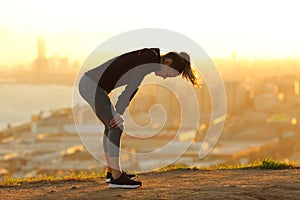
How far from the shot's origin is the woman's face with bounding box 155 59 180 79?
5.55 meters

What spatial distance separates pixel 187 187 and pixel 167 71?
1057 mm

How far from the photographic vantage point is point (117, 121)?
18.3 ft

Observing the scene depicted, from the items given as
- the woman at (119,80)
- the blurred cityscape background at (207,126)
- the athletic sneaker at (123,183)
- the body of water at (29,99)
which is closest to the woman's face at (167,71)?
the woman at (119,80)

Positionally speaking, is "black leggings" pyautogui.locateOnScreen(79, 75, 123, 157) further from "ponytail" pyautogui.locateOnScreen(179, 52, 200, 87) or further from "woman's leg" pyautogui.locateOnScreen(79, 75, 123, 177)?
"ponytail" pyautogui.locateOnScreen(179, 52, 200, 87)

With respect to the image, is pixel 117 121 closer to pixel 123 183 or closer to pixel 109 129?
pixel 109 129

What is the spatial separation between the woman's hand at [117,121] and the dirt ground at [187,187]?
566 mm

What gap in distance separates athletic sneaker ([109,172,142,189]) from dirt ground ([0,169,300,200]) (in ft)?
0.23

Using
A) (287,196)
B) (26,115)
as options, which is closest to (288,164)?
(287,196)

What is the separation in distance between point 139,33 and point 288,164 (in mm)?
2545

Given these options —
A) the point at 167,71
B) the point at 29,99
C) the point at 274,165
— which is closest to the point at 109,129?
the point at 167,71

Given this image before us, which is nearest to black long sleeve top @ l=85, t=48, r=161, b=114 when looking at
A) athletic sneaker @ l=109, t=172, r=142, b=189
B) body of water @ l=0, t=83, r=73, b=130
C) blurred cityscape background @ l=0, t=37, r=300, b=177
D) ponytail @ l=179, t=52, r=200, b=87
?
ponytail @ l=179, t=52, r=200, b=87

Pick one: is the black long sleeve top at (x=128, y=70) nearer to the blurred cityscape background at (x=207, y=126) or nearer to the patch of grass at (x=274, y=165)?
the patch of grass at (x=274, y=165)

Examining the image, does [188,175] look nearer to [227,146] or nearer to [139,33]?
[139,33]

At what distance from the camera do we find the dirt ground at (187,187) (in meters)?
5.29
